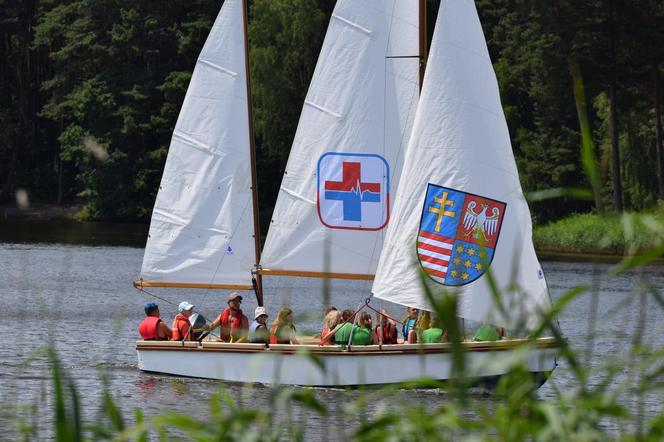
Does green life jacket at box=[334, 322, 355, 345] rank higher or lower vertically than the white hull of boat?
higher

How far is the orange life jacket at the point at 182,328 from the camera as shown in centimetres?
1769

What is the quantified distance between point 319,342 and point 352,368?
62 centimetres

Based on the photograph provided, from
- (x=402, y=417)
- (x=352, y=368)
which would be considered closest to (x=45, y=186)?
(x=352, y=368)

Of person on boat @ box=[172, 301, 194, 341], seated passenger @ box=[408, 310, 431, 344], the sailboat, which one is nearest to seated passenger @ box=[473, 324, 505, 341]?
the sailboat

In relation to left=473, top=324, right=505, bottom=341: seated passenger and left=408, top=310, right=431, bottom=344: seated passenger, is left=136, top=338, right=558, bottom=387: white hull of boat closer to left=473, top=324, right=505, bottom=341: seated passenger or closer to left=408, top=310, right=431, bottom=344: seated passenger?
left=408, top=310, right=431, bottom=344: seated passenger

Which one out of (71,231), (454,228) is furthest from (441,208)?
(71,231)

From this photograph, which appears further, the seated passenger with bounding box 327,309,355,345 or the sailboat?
the sailboat

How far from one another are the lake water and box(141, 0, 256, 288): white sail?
1.45 m

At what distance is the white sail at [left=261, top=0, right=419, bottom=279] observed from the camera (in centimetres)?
1831

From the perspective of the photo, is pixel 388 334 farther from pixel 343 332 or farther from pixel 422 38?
pixel 422 38

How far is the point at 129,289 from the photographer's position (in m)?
35.7

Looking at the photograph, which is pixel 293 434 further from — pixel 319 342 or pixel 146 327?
pixel 146 327

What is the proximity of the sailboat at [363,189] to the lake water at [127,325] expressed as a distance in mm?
719

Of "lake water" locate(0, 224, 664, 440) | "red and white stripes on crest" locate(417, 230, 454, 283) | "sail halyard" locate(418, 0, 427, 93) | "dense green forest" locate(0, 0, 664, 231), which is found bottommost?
"lake water" locate(0, 224, 664, 440)
